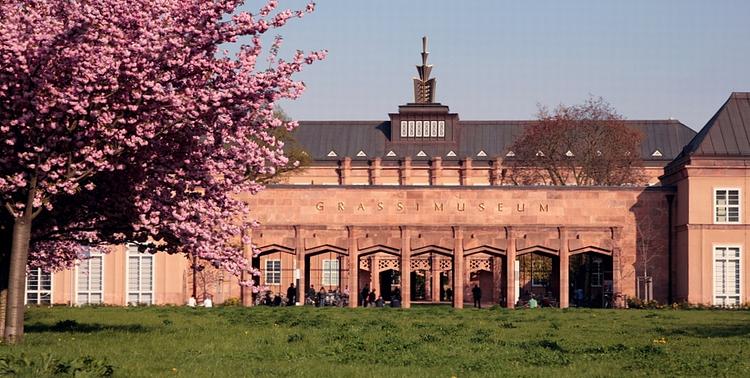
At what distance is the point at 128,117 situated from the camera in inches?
1054

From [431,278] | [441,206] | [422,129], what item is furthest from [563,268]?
[422,129]

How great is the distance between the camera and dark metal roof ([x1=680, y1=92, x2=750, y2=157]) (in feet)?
219

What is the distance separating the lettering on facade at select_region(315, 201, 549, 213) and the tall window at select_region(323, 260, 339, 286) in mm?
30969

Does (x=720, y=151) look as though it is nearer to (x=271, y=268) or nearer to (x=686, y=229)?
(x=686, y=229)

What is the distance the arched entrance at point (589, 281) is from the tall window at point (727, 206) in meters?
5.61

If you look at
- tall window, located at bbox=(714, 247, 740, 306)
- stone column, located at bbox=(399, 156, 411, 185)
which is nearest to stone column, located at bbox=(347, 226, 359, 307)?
tall window, located at bbox=(714, 247, 740, 306)

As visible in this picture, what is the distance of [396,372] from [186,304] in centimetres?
4597

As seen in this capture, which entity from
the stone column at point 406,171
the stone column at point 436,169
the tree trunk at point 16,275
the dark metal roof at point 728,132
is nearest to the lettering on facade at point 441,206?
the dark metal roof at point 728,132

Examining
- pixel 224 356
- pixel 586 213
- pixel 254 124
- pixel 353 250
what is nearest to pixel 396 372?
pixel 224 356

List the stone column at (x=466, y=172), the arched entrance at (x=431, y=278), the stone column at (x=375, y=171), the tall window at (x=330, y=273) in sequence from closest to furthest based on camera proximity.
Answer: the arched entrance at (x=431, y=278)
the tall window at (x=330, y=273)
the stone column at (x=466, y=172)
the stone column at (x=375, y=171)

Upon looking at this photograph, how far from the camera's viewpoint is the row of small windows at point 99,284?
65562 millimetres

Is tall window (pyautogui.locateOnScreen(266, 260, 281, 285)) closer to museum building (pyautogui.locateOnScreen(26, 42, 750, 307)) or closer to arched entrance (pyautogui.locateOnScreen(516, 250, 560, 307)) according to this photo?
arched entrance (pyautogui.locateOnScreen(516, 250, 560, 307))

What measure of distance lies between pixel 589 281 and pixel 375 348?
56.3 metres

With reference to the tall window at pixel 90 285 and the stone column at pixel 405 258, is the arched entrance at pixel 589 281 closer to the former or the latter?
the stone column at pixel 405 258
